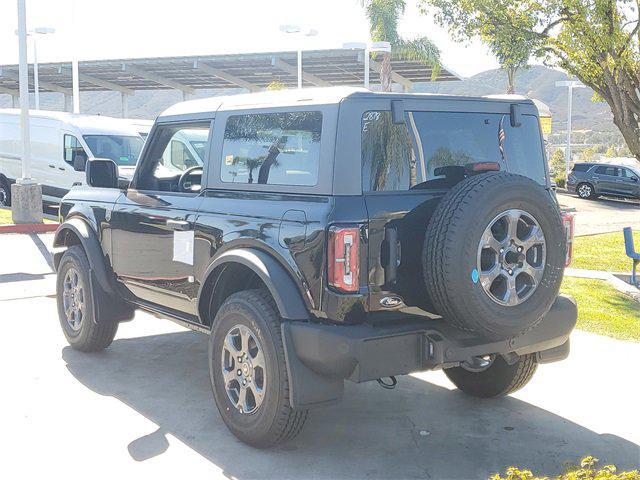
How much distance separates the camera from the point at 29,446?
453cm

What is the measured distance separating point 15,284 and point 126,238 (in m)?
4.52

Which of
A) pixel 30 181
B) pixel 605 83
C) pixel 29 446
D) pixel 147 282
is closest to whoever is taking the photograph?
pixel 29 446

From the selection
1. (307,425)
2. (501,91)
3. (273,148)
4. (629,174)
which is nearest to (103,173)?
(273,148)

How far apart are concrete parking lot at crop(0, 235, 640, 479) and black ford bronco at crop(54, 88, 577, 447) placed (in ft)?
1.15

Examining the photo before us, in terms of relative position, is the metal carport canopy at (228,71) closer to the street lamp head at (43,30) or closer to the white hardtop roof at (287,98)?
the street lamp head at (43,30)

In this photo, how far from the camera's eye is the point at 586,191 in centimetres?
3070

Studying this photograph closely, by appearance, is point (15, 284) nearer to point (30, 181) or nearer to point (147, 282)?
point (147, 282)

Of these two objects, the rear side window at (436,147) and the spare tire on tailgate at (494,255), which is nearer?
the spare tire on tailgate at (494,255)

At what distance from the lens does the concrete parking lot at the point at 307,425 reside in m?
4.34

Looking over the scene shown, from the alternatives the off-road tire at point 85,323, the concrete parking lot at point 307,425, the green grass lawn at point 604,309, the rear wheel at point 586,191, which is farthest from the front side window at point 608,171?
the off-road tire at point 85,323

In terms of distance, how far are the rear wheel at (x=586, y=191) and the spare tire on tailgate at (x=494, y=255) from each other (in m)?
27.8

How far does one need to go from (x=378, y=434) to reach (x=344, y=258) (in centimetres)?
143

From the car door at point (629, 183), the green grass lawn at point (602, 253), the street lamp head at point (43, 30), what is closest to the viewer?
the green grass lawn at point (602, 253)

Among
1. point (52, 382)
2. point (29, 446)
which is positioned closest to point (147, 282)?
point (52, 382)
